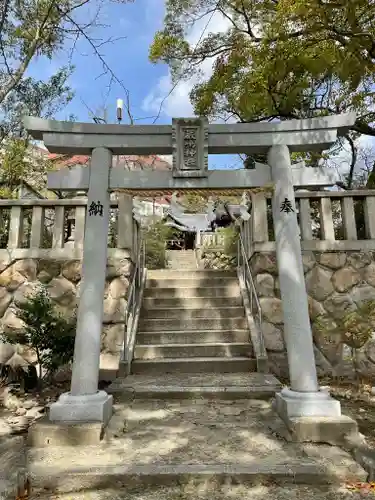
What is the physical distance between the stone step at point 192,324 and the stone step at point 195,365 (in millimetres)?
1025

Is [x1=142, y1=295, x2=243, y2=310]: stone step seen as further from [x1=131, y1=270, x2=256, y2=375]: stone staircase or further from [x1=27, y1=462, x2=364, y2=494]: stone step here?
[x1=27, y1=462, x2=364, y2=494]: stone step

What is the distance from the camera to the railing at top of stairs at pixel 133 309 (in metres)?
5.88

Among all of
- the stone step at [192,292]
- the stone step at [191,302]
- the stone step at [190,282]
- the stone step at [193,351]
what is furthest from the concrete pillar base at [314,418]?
the stone step at [190,282]

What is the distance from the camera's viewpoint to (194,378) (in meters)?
5.32

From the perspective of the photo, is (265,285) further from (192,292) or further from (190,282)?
(190,282)

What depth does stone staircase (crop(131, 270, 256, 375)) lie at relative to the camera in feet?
18.9

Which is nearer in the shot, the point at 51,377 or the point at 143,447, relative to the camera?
the point at 143,447

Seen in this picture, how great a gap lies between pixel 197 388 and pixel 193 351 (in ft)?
4.38

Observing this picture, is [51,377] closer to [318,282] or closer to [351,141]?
[318,282]

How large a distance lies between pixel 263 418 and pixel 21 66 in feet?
27.5

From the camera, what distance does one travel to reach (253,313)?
22.4ft

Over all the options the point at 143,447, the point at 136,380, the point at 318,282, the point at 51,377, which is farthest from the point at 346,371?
the point at 51,377

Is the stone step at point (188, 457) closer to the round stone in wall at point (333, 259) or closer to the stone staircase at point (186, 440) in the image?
the stone staircase at point (186, 440)

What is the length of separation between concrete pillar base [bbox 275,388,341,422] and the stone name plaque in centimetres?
275
